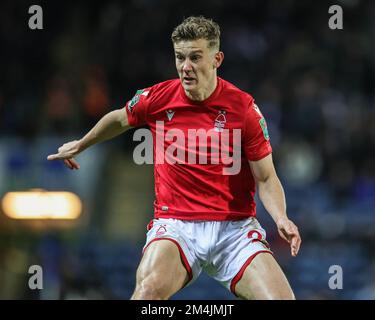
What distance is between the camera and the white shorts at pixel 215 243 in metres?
5.96

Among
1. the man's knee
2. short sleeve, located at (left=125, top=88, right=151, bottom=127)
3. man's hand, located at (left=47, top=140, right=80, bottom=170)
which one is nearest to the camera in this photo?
the man's knee

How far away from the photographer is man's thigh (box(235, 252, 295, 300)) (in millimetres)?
5672

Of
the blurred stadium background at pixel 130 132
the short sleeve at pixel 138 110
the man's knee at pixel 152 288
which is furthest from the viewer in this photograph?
the blurred stadium background at pixel 130 132

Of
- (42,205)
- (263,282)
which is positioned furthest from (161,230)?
(42,205)

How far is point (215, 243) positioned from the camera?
238 inches

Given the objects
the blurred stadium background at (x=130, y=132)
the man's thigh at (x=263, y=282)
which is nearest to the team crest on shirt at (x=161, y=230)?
the man's thigh at (x=263, y=282)

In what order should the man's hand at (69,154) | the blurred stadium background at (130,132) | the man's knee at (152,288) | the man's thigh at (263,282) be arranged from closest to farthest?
1. the man's knee at (152,288)
2. the man's thigh at (263,282)
3. the man's hand at (69,154)
4. the blurred stadium background at (130,132)

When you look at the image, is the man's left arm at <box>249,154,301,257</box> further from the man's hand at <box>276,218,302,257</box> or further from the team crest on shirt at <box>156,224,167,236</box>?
the team crest on shirt at <box>156,224,167,236</box>

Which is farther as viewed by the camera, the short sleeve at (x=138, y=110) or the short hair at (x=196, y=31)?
the short sleeve at (x=138, y=110)

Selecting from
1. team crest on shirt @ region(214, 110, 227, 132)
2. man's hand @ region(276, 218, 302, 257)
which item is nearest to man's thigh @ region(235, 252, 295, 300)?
man's hand @ region(276, 218, 302, 257)

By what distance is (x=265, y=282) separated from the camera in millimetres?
5734

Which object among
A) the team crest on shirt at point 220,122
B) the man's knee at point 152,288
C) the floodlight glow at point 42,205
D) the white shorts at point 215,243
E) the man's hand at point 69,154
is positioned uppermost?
the team crest on shirt at point 220,122

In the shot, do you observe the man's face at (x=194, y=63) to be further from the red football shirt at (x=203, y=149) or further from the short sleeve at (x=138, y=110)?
the short sleeve at (x=138, y=110)

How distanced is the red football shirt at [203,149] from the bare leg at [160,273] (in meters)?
Answer: 0.34
